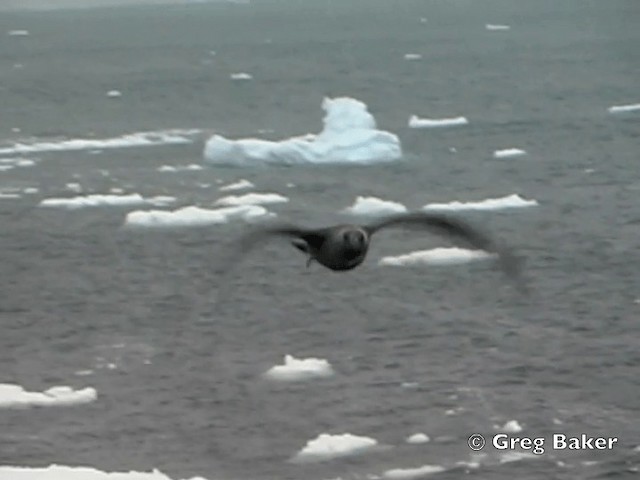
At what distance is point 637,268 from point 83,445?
40.4 feet

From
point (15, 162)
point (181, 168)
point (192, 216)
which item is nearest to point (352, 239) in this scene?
point (192, 216)

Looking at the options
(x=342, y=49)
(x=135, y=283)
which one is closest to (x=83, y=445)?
(x=135, y=283)

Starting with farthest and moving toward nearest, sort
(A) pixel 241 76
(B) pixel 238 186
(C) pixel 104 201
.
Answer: (A) pixel 241 76, (B) pixel 238 186, (C) pixel 104 201

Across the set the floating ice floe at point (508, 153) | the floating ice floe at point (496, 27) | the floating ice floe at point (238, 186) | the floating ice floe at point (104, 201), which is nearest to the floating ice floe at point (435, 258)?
the floating ice floe at point (104, 201)

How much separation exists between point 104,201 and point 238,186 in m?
3.01

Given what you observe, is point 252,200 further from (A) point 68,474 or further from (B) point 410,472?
(B) point 410,472

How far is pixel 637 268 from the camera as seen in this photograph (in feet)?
98.6

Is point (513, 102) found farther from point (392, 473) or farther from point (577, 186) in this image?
point (392, 473)

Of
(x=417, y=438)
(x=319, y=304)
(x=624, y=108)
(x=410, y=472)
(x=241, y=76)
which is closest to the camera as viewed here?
(x=410, y=472)

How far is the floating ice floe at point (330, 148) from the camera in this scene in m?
41.7

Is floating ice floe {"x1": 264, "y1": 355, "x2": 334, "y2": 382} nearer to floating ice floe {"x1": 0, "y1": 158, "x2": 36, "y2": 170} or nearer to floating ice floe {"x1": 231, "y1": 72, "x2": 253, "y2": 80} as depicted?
floating ice floe {"x1": 0, "y1": 158, "x2": 36, "y2": 170}

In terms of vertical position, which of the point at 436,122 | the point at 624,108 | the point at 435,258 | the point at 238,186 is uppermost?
the point at 624,108

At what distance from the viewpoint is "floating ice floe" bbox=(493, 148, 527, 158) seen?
43.8m

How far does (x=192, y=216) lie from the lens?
116 feet
